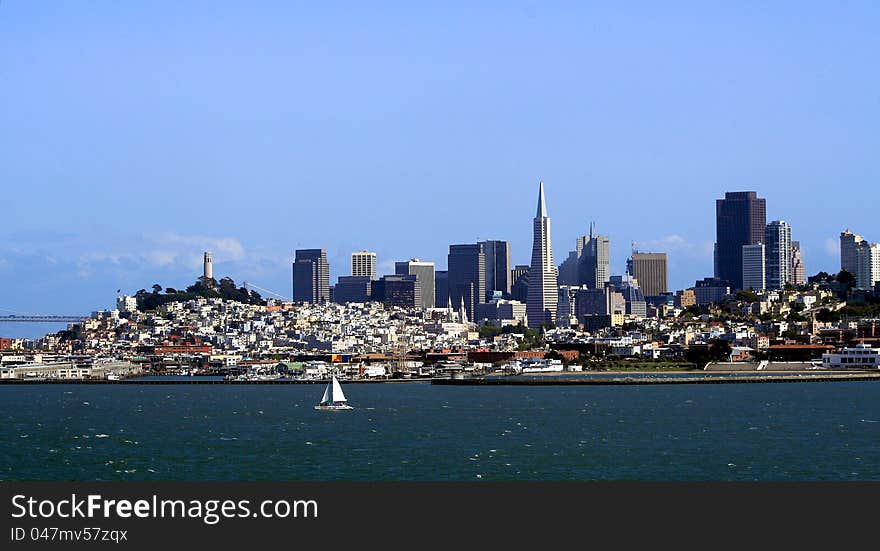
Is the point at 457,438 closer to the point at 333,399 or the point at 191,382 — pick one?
the point at 333,399

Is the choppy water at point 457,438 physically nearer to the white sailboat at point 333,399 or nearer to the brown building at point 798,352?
the white sailboat at point 333,399

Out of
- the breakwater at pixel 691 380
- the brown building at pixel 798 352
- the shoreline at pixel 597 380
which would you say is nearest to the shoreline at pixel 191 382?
the shoreline at pixel 597 380

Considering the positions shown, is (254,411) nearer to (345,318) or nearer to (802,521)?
(802,521)

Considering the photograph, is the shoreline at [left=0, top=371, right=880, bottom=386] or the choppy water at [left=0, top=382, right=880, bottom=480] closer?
the choppy water at [left=0, top=382, right=880, bottom=480]

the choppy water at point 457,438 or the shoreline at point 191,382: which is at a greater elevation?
the shoreline at point 191,382

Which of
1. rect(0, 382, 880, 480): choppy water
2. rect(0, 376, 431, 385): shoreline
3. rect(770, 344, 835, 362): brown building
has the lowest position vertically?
rect(0, 382, 880, 480): choppy water

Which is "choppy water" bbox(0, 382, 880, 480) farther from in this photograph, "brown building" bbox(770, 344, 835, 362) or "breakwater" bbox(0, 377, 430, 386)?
"brown building" bbox(770, 344, 835, 362)

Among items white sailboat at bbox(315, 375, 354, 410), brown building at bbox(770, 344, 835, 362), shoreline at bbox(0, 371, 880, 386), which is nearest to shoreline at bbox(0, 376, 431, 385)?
shoreline at bbox(0, 371, 880, 386)

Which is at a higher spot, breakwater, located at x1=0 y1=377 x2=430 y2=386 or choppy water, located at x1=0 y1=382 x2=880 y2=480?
breakwater, located at x1=0 y1=377 x2=430 y2=386

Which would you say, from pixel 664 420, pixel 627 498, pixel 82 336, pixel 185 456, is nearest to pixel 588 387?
pixel 664 420
